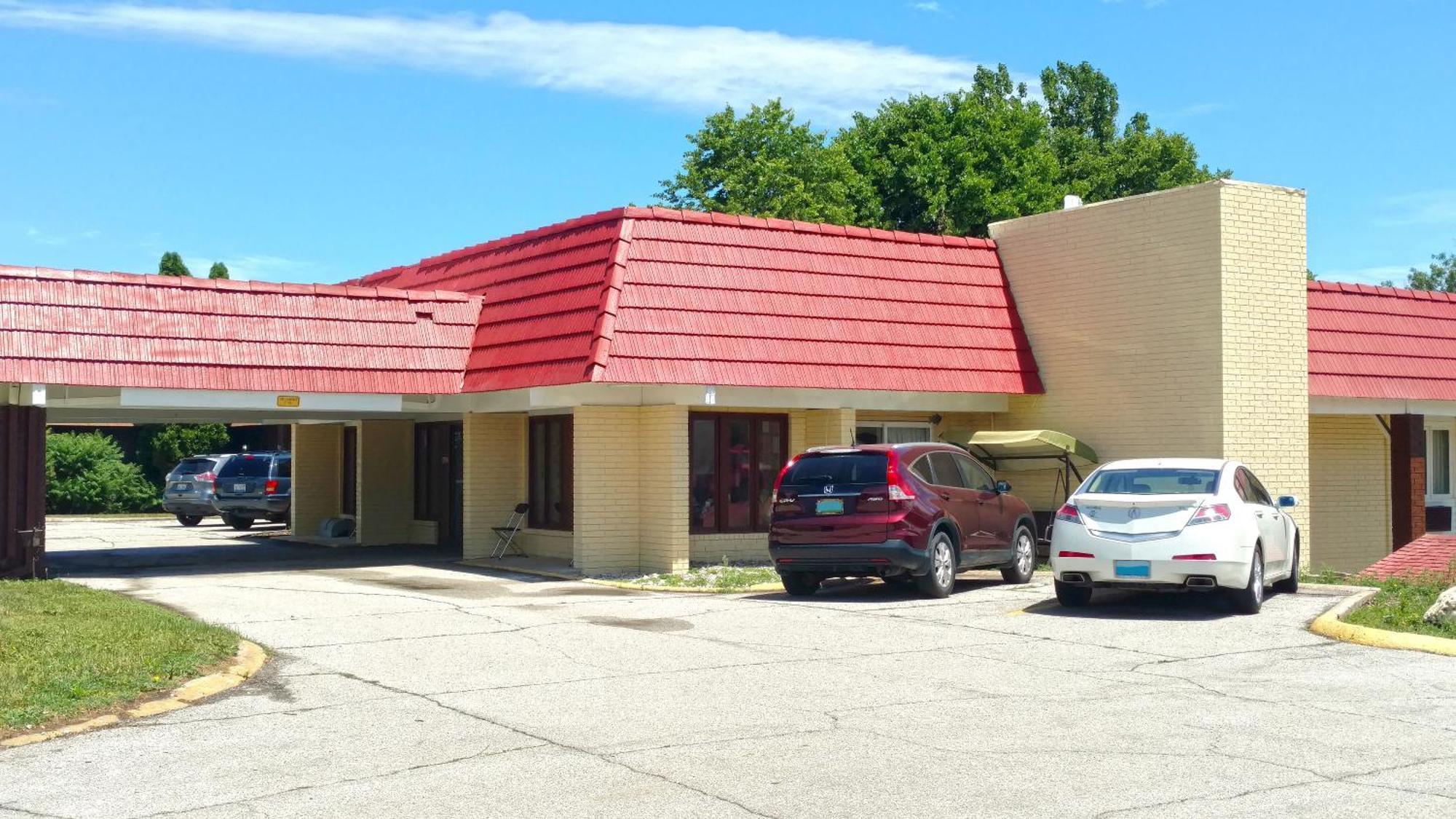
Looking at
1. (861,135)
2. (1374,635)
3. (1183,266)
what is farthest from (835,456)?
(861,135)

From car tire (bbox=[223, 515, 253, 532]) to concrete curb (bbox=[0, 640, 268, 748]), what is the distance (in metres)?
23.1

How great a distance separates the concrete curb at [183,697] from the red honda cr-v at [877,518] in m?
6.33

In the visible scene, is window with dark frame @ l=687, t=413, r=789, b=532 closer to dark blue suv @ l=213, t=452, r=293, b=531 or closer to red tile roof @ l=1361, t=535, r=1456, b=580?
red tile roof @ l=1361, t=535, r=1456, b=580

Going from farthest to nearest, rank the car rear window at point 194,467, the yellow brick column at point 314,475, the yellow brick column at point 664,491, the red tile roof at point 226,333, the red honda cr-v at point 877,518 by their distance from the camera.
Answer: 1. the car rear window at point 194,467
2. the yellow brick column at point 314,475
3. the yellow brick column at point 664,491
4. the red tile roof at point 226,333
5. the red honda cr-v at point 877,518

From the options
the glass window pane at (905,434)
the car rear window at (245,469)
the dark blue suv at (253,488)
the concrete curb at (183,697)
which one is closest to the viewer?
the concrete curb at (183,697)

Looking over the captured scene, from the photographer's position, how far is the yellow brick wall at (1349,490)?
2466 centimetres

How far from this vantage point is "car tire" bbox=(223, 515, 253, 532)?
3472 cm

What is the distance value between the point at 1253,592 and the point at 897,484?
12.5ft

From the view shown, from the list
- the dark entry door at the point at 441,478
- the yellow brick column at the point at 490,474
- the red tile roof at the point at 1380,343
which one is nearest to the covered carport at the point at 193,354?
the yellow brick column at the point at 490,474

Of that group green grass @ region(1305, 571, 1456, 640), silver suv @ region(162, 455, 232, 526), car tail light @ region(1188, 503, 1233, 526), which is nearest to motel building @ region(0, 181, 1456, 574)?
green grass @ region(1305, 571, 1456, 640)

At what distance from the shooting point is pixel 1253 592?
1490 centimetres

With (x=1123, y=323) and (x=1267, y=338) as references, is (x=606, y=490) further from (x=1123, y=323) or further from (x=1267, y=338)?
(x=1267, y=338)

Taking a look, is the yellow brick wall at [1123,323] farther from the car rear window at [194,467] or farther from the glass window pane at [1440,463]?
the car rear window at [194,467]

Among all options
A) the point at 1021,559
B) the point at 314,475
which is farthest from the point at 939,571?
the point at 314,475
